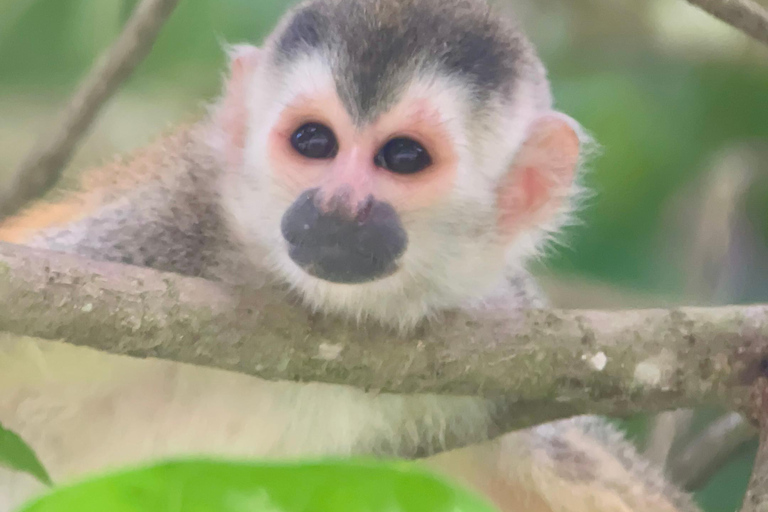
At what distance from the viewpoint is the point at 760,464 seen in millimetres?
1089

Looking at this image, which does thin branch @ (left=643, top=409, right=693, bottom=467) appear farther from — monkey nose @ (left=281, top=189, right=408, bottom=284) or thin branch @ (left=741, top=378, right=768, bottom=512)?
monkey nose @ (left=281, top=189, right=408, bottom=284)

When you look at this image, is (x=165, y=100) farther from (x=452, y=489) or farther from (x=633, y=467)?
(x=452, y=489)

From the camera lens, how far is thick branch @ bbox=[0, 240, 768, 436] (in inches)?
42.4

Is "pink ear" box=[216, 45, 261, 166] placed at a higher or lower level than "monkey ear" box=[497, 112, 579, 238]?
lower

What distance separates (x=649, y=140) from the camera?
2500 millimetres

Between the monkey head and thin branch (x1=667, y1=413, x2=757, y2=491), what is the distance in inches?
38.8

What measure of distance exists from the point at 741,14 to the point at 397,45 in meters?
0.55

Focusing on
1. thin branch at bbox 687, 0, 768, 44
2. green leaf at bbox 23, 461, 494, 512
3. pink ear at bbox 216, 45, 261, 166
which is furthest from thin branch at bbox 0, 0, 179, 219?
green leaf at bbox 23, 461, 494, 512

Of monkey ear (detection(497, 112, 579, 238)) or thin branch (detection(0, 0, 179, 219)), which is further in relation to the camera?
thin branch (detection(0, 0, 179, 219))

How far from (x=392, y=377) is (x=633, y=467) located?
3.03ft

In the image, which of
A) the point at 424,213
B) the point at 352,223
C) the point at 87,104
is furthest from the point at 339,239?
Result: the point at 87,104

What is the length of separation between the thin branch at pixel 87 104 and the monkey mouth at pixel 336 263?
1014 millimetres

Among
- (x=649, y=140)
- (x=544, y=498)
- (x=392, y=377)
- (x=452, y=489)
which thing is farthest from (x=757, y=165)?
(x=452, y=489)

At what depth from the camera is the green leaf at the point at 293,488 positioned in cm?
73
